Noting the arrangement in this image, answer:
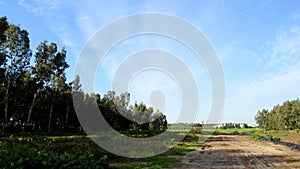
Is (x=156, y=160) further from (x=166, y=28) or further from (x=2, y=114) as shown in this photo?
(x=2, y=114)

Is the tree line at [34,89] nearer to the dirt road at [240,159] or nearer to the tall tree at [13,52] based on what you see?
the tall tree at [13,52]

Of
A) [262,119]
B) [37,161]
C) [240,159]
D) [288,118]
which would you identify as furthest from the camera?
[262,119]

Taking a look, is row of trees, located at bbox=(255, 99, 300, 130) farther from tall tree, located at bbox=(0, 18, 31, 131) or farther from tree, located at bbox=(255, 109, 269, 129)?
tall tree, located at bbox=(0, 18, 31, 131)

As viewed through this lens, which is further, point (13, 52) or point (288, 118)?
point (288, 118)

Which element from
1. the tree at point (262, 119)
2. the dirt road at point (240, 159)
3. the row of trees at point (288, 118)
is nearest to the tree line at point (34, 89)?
the dirt road at point (240, 159)

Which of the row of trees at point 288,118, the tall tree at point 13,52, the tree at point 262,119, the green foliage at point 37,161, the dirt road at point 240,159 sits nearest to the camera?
the green foliage at point 37,161

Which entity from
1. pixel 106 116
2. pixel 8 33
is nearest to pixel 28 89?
pixel 8 33

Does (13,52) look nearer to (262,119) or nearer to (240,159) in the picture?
(240,159)

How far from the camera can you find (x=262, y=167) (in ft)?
37.9

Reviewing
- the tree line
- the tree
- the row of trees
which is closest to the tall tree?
the tree line

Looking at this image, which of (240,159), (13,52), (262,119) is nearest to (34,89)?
(13,52)

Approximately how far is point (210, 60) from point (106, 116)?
3937 centimetres

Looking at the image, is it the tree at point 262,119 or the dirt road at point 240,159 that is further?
the tree at point 262,119

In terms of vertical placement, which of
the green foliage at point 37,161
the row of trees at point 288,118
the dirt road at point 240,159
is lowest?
the dirt road at point 240,159
